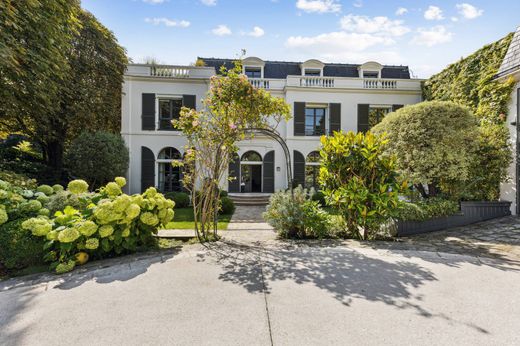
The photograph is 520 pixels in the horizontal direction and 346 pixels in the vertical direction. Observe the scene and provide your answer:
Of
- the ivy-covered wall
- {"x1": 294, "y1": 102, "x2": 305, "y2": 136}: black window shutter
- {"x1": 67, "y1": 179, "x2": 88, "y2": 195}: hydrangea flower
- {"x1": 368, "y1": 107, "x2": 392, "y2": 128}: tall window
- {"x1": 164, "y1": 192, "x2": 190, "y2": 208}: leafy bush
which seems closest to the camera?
{"x1": 67, "y1": 179, "x2": 88, "y2": 195}: hydrangea flower

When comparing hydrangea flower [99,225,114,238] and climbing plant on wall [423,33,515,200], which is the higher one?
climbing plant on wall [423,33,515,200]

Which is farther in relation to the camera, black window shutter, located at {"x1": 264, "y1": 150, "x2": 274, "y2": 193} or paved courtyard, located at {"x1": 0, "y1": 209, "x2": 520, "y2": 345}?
black window shutter, located at {"x1": 264, "y1": 150, "x2": 274, "y2": 193}

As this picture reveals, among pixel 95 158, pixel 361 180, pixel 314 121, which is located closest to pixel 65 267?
pixel 361 180

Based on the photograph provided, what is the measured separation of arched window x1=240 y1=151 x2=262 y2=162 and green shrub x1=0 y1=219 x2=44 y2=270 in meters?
10.8

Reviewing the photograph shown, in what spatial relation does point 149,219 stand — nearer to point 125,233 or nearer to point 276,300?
point 125,233

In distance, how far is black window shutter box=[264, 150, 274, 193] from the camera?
13.7m

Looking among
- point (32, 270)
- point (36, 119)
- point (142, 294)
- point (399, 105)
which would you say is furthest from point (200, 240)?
point (399, 105)

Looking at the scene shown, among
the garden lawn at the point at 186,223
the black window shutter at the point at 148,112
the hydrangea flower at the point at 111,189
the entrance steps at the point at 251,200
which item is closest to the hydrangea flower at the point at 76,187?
the hydrangea flower at the point at 111,189

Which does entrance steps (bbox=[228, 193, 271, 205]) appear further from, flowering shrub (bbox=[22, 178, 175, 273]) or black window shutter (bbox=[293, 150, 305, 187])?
flowering shrub (bbox=[22, 178, 175, 273])

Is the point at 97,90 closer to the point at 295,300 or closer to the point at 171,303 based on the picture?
the point at 171,303

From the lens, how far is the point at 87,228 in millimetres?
3689

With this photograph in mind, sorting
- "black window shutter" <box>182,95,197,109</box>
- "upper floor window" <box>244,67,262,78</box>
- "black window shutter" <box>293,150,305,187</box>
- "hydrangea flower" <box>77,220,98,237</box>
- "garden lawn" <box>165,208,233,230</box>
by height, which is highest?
"upper floor window" <box>244,67,262,78</box>

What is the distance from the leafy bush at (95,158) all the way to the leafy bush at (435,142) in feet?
36.4

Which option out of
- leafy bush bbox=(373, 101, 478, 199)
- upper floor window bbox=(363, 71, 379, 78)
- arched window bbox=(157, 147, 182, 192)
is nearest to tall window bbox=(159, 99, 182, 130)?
arched window bbox=(157, 147, 182, 192)
